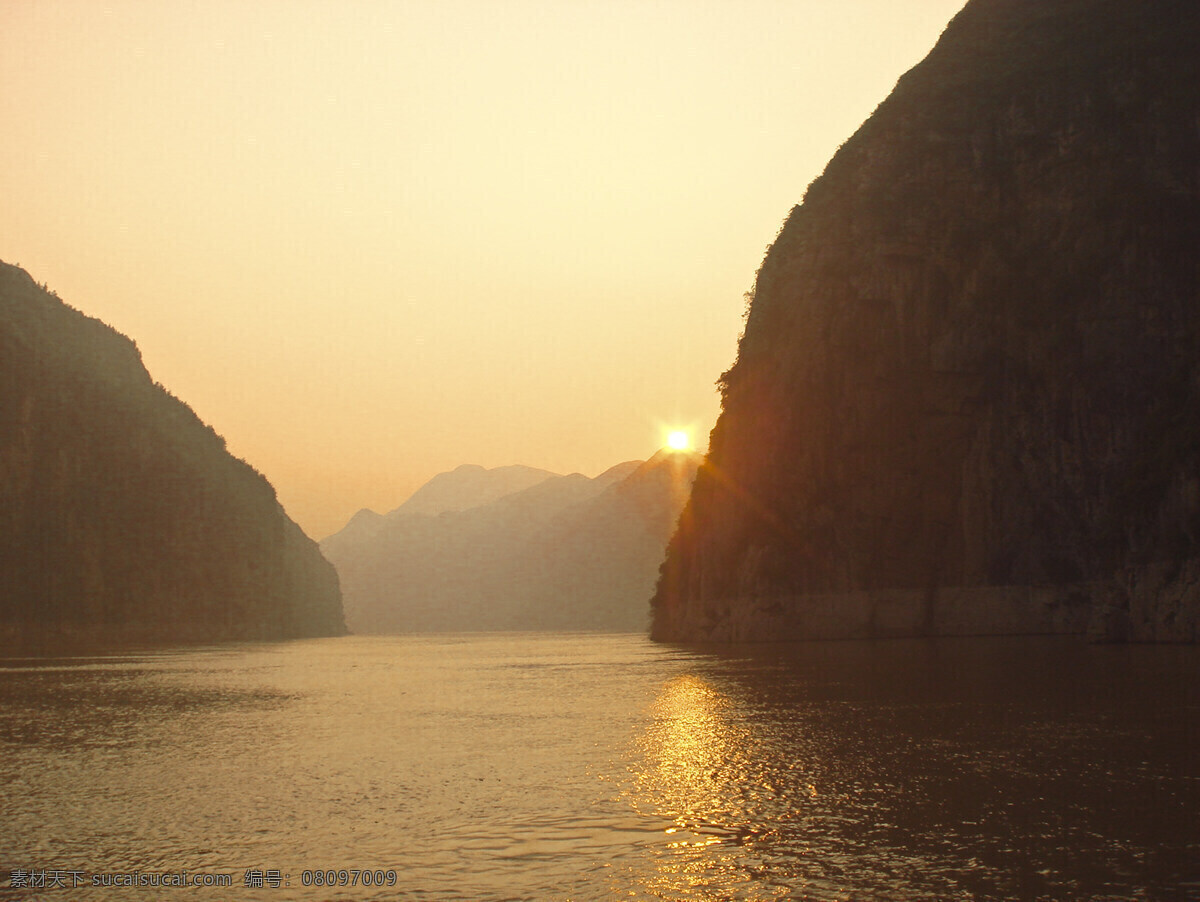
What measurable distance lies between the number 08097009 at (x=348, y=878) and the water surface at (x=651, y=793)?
0.19 meters

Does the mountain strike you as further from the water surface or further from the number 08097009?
the number 08097009

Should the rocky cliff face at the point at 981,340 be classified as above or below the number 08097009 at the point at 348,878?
above

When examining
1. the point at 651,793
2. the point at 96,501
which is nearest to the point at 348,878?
the point at 651,793

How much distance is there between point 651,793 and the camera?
20547 millimetres

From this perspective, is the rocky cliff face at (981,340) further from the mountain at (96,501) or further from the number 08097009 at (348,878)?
the mountain at (96,501)

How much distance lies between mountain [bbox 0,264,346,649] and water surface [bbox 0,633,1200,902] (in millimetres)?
116702

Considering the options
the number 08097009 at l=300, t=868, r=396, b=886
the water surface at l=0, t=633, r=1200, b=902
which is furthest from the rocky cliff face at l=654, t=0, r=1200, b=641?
the number 08097009 at l=300, t=868, r=396, b=886

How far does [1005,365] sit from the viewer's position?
86.3 metres

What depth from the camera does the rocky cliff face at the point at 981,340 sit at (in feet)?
258

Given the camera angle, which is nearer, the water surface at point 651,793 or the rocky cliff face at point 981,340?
the water surface at point 651,793

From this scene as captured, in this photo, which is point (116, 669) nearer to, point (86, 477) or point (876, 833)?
point (876, 833)

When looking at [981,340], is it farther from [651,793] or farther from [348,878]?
[348,878]

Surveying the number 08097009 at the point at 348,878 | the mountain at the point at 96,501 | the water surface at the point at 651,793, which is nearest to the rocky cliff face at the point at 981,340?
the water surface at the point at 651,793

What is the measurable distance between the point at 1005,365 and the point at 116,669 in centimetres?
7079
